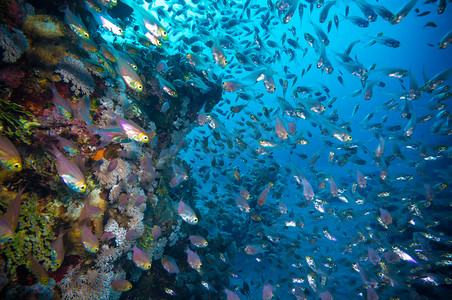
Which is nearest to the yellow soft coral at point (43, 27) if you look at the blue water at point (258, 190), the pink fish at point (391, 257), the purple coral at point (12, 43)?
the purple coral at point (12, 43)

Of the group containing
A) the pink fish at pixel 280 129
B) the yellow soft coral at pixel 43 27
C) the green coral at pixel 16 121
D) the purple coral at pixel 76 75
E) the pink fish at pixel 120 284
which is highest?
the pink fish at pixel 280 129

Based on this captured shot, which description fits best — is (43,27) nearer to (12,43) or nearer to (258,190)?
(12,43)

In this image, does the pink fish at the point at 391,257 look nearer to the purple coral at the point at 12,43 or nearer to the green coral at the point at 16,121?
the green coral at the point at 16,121

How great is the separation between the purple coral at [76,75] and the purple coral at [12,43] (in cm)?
53

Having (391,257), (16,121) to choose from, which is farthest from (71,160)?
(391,257)

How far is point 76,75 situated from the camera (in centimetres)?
Answer: 389

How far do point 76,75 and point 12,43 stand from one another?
36.7 inches

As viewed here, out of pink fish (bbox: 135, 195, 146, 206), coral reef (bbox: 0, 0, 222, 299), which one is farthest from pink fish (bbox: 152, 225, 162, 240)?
pink fish (bbox: 135, 195, 146, 206)

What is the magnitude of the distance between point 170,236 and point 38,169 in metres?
3.86

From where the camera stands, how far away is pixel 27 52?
11.3 ft

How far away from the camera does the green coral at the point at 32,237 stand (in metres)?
2.93

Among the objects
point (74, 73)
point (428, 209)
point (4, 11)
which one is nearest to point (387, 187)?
point (428, 209)

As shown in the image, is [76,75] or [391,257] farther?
[391,257]

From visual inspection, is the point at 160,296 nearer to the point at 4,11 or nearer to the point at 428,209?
the point at 4,11
